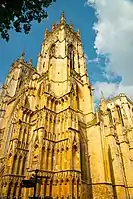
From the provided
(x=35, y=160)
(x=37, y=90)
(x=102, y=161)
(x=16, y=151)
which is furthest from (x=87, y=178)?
(x=37, y=90)

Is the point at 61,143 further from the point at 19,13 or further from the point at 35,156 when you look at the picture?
the point at 19,13

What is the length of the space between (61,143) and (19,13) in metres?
12.4

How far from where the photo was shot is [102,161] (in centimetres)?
1762

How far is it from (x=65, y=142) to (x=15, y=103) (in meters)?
13.8

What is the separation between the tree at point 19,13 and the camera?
6.30 m

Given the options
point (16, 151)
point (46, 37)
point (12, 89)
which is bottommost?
point (16, 151)

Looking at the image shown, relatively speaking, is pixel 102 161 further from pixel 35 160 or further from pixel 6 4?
pixel 6 4

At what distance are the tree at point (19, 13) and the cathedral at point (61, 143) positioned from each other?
7.73m

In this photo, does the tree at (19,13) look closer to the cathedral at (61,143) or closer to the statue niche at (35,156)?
the cathedral at (61,143)

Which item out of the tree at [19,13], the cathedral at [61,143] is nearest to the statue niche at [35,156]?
the cathedral at [61,143]

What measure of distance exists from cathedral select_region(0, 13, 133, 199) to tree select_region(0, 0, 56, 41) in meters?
7.73

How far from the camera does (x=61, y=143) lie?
16266mm

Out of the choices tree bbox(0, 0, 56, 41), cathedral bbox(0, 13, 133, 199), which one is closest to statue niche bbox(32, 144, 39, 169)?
cathedral bbox(0, 13, 133, 199)

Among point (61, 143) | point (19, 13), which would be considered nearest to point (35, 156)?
point (61, 143)
